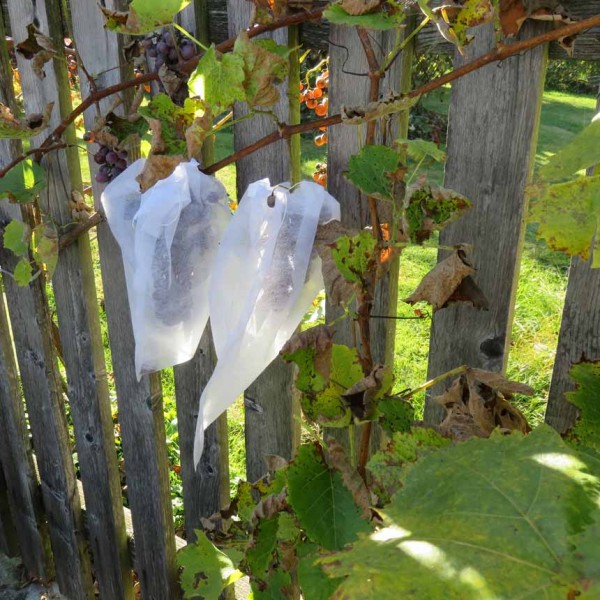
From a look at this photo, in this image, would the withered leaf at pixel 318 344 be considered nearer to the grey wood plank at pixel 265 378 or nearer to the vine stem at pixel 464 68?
the vine stem at pixel 464 68

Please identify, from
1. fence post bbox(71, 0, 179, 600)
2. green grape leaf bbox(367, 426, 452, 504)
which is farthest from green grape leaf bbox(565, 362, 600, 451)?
fence post bbox(71, 0, 179, 600)

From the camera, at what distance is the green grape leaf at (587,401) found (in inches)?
39.1

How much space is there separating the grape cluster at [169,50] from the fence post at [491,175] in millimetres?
512

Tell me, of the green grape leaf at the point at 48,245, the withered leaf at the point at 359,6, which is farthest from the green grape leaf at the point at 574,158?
the green grape leaf at the point at 48,245

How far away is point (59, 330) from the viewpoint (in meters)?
2.05

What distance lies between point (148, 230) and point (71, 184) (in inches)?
26.8

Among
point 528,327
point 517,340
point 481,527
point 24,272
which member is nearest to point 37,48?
point 24,272

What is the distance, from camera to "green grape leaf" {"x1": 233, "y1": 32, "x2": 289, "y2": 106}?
1.07m

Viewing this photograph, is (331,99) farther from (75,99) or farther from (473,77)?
(75,99)

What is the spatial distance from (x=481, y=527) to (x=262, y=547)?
84cm

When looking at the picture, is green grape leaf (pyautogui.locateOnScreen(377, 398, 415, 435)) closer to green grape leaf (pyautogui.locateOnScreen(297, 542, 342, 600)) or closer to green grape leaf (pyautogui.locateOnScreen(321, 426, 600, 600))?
green grape leaf (pyautogui.locateOnScreen(297, 542, 342, 600))

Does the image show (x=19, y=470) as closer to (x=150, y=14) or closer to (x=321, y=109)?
(x=321, y=109)

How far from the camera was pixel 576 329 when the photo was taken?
126cm

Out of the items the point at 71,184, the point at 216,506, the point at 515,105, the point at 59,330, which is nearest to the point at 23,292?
the point at 59,330
